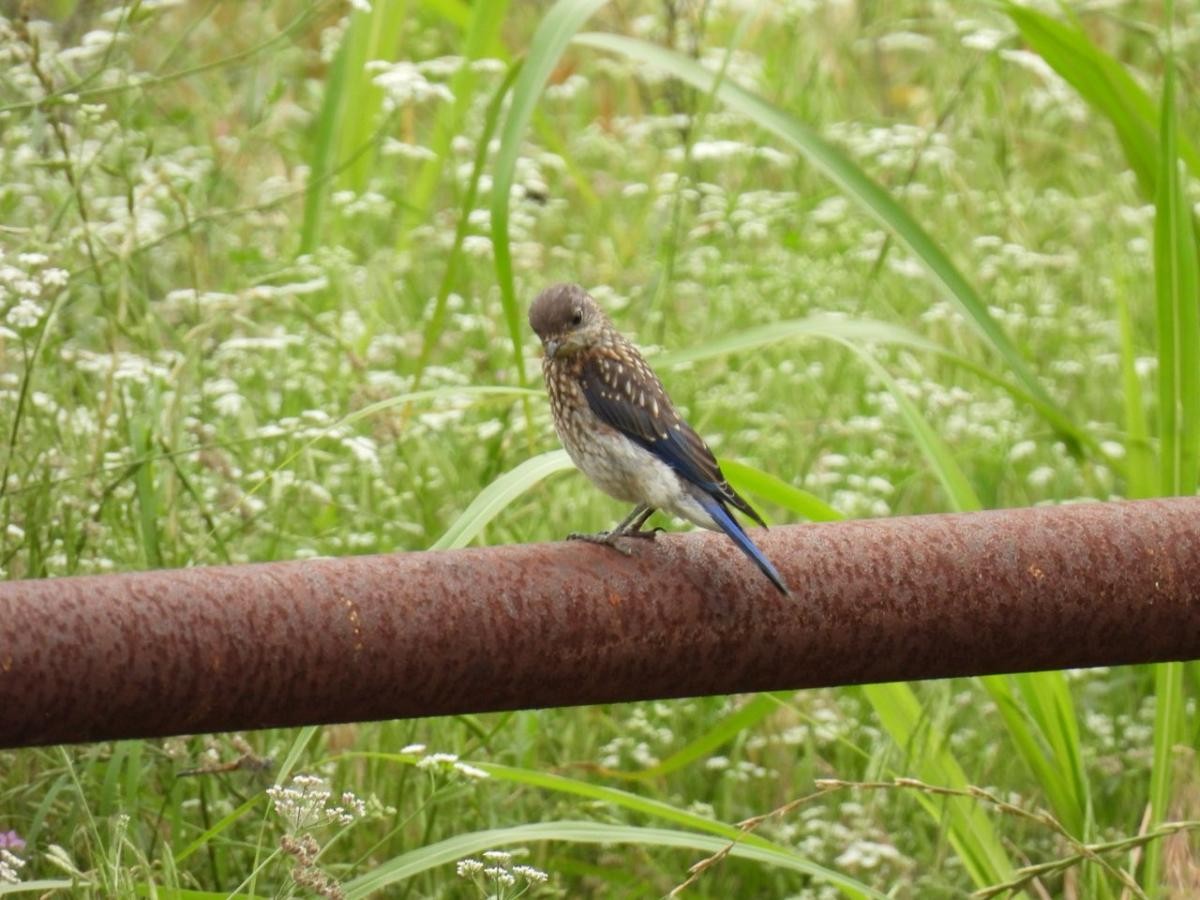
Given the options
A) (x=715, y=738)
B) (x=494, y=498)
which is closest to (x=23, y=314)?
(x=494, y=498)

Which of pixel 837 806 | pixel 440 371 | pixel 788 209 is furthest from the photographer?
pixel 788 209

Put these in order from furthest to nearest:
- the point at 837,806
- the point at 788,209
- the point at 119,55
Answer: the point at 788,209, the point at 837,806, the point at 119,55

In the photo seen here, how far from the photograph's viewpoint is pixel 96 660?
5.45 feet

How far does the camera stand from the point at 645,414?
2.96 m

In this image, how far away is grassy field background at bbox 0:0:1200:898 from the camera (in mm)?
2814

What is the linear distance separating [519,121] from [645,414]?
509 millimetres

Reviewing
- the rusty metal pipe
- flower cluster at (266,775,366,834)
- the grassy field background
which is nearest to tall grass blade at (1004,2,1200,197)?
the grassy field background

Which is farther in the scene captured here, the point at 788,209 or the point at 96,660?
the point at 788,209

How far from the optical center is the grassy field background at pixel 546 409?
9.23 feet

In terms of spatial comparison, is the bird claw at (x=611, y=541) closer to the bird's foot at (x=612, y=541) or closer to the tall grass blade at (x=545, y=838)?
the bird's foot at (x=612, y=541)

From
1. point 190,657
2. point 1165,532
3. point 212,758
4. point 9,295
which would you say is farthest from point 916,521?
point 9,295

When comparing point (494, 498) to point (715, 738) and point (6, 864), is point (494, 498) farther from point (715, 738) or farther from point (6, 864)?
point (6, 864)

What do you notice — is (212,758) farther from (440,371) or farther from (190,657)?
(440,371)

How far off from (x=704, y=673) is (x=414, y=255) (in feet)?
11.6
